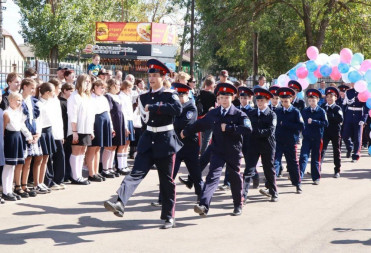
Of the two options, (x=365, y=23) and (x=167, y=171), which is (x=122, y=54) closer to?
(x=365, y=23)

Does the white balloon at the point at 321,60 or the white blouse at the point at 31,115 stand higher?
the white balloon at the point at 321,60

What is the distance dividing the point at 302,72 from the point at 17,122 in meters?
7.81

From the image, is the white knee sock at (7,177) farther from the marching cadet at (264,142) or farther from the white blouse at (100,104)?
the marching cadet at (264,142)

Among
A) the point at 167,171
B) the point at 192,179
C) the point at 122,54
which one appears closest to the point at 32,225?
the point at 167,171

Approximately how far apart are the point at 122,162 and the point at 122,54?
115 ft

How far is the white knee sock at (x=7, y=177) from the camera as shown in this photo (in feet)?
30.1

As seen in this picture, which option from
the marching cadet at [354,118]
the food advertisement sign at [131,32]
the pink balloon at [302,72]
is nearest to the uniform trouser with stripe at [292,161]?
the pink balloon at [302,72]

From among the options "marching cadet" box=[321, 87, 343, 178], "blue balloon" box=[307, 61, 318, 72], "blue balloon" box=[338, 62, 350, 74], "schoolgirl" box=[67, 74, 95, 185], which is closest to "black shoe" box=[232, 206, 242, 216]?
"schoolgirl" box=[67, 74, 95, 185]

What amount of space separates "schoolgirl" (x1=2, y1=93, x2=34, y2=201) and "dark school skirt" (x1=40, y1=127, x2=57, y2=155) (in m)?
0.56

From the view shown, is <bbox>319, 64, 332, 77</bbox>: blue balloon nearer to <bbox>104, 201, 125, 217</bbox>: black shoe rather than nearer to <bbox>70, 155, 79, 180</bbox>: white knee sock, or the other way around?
<bbox>70, 155, 79, 180</bbox>: white knee sock

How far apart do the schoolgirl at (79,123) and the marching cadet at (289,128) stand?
3.45 metres

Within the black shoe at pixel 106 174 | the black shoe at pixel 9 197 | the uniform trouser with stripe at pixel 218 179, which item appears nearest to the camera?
the uniform trouser with stripe at pixel 218 179

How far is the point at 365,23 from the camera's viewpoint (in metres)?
29.9

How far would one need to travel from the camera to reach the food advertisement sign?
1837 inches
